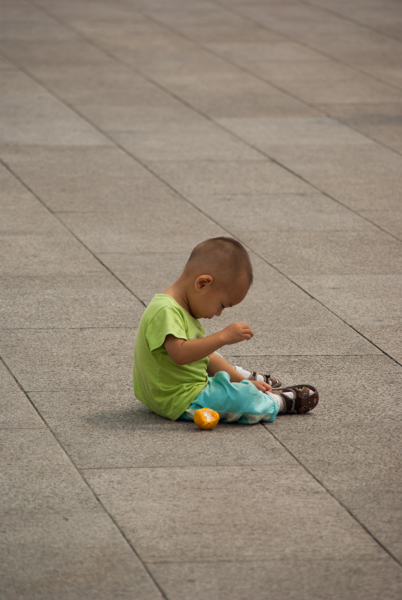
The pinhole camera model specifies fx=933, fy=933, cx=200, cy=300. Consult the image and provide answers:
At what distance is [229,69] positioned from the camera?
14086 mm

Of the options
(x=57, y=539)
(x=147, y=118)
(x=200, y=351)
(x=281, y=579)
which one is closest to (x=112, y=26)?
(x=147, y=118)

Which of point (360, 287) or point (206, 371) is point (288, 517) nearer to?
point (206, 371)

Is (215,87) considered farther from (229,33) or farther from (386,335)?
(386,335)

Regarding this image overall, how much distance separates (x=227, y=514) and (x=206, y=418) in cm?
87

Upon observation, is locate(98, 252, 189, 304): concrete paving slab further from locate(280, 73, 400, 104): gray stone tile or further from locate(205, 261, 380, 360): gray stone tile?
locate(280, 73, 400, 104): gray stone tile

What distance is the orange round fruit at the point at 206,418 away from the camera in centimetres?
468

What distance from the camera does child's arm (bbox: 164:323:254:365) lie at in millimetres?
4469

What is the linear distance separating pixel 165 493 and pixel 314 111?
8.81m

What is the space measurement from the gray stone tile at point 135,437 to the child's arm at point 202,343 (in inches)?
15.5

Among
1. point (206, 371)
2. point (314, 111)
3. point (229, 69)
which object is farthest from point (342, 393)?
point (229, 69)

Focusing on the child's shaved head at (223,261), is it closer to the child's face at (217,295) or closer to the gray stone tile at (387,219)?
the child's face at (217,295)

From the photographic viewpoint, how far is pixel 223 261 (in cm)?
→ 462

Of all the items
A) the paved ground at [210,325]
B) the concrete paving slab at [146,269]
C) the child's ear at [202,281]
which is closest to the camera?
the paved ground at [210,325]

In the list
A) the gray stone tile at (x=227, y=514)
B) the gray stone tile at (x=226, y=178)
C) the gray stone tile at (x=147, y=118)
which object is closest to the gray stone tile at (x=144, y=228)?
the gray stone tile at (x=226, y=178)
